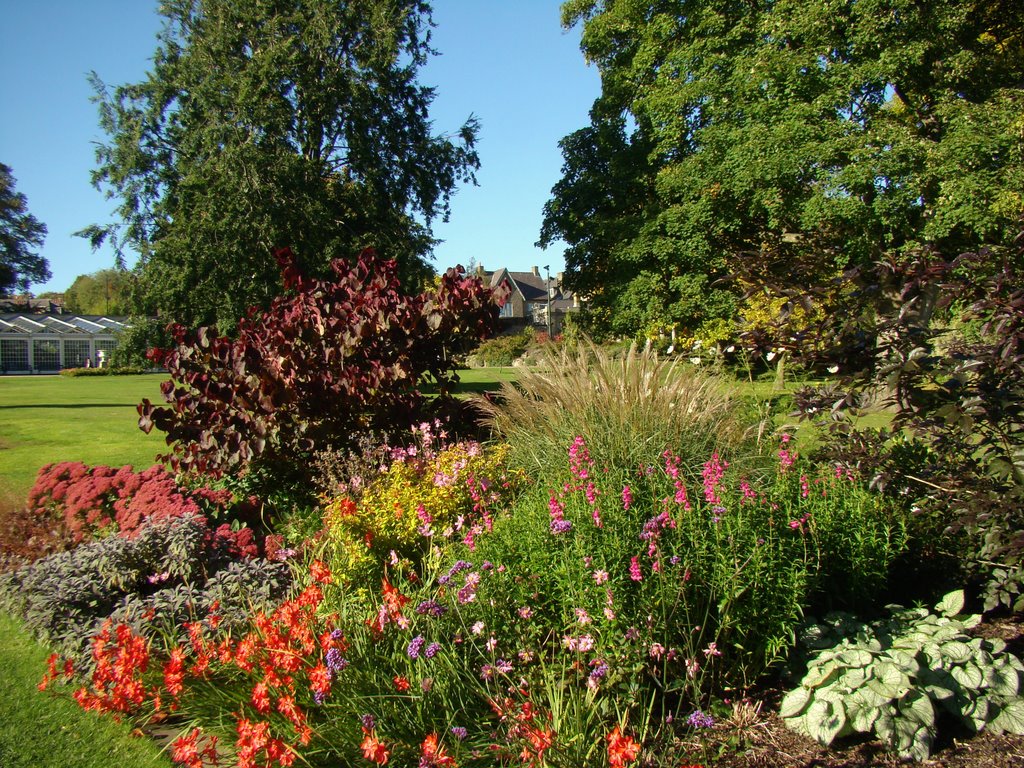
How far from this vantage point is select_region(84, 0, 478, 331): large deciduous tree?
16.9 meters

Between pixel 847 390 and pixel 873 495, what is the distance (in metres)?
0.57

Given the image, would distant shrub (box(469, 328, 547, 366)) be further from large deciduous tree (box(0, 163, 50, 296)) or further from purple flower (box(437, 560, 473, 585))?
large deciduous tree (box(0, 163, 50, 296))

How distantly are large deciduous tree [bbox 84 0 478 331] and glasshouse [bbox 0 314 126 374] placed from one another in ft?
111

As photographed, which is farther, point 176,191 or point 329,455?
point 176,191

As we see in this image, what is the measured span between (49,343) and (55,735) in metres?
56.1

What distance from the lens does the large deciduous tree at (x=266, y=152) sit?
55.6 feet

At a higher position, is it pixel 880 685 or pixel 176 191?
pixel 176 191

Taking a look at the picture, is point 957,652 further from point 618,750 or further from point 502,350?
point 502,350

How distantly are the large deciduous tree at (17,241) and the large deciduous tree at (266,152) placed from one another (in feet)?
136

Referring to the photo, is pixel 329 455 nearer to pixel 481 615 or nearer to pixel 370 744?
pixel 481 615

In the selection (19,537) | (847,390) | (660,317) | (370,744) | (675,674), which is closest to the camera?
(370,744)

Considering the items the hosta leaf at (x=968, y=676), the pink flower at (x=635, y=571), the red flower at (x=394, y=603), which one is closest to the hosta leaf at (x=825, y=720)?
the hosta leaf at (x=968, y=676)

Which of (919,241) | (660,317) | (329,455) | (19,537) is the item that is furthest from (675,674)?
(660,317)

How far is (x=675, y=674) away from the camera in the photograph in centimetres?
285
